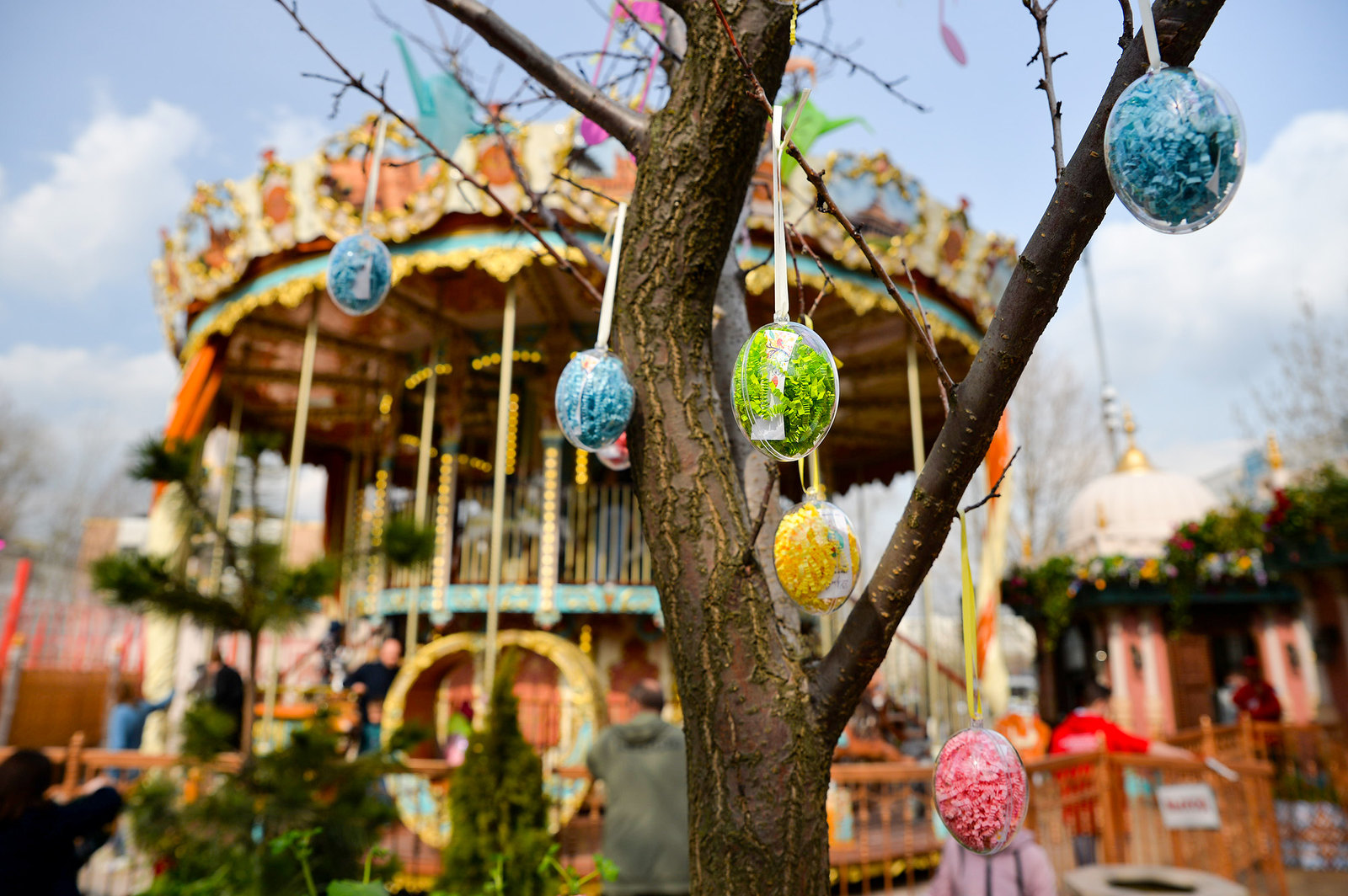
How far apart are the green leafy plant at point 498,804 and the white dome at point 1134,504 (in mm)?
14373

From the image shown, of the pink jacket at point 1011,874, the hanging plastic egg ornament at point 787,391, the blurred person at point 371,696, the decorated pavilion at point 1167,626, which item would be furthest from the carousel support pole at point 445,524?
the decorated pavilion at point 1167,626

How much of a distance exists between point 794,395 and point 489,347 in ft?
26.4

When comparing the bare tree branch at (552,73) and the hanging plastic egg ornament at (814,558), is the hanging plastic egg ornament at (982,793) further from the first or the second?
the bare tree branch at (552,73)

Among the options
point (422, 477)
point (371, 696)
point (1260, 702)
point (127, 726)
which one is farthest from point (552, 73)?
point (1260, 702)

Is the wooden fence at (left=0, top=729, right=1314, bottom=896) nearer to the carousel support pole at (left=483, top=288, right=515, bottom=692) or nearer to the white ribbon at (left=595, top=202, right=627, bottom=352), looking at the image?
the carousel support pole at (left=483, top=288, right=515, bottom=692)

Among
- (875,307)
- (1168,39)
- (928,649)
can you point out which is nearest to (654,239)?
(1168,39)

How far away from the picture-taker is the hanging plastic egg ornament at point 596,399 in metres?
1.49

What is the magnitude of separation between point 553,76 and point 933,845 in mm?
6468

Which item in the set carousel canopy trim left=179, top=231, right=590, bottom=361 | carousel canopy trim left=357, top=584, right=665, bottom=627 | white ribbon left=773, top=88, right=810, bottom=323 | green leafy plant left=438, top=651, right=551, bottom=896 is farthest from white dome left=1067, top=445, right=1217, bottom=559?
white ribbon left=773, top=88, right=810, bottom=323

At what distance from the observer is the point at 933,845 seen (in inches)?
251

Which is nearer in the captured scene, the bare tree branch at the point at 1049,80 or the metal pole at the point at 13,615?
the bare tree branch at the point at 1049,80

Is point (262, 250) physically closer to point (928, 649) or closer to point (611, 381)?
point (611, 381)

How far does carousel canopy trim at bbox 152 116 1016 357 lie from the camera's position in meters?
6.28

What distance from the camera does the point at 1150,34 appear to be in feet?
2.88
